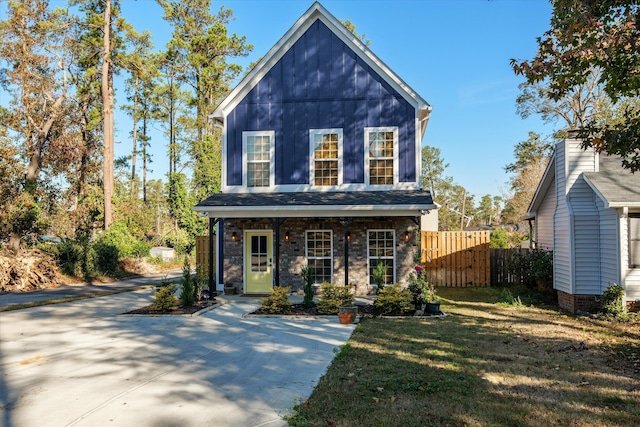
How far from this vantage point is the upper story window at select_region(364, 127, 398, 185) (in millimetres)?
14930

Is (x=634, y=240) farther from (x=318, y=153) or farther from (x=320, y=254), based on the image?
(x=318, y=153)

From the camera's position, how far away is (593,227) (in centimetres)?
1140

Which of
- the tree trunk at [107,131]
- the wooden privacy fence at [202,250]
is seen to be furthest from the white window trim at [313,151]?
the tree trunk at [107,131]

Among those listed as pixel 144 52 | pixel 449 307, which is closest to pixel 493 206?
pixel 144 52

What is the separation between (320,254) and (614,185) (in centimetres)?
854

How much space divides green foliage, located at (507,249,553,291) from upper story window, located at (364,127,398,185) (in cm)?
534

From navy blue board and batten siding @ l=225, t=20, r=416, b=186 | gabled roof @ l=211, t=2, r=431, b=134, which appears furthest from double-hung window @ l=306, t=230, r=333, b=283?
gabled roof @ l=211, t=2, r=431, b=134

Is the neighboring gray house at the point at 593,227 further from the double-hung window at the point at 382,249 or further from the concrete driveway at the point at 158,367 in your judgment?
the concrete driveway at the point at 158,367

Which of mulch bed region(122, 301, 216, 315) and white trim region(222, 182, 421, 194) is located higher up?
white trim region(222, 182, 421, 194)

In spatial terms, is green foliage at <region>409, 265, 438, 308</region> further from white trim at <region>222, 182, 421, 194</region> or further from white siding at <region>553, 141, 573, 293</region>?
white trim at <region>222, 182, 421, 194</region>

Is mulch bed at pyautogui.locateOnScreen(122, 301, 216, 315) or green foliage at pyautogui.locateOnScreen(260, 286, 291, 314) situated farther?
mulch bed at pyautogui.locateOnScreen(122, 301, 216, 315)

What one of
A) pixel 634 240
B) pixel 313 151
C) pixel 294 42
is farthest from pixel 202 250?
pixel 634 240

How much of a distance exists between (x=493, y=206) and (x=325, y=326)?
64292 mm

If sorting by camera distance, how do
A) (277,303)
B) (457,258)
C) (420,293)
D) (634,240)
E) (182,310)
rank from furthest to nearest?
(457,258) → (182,310) → (420,293) → (277,303) → (634,240)
